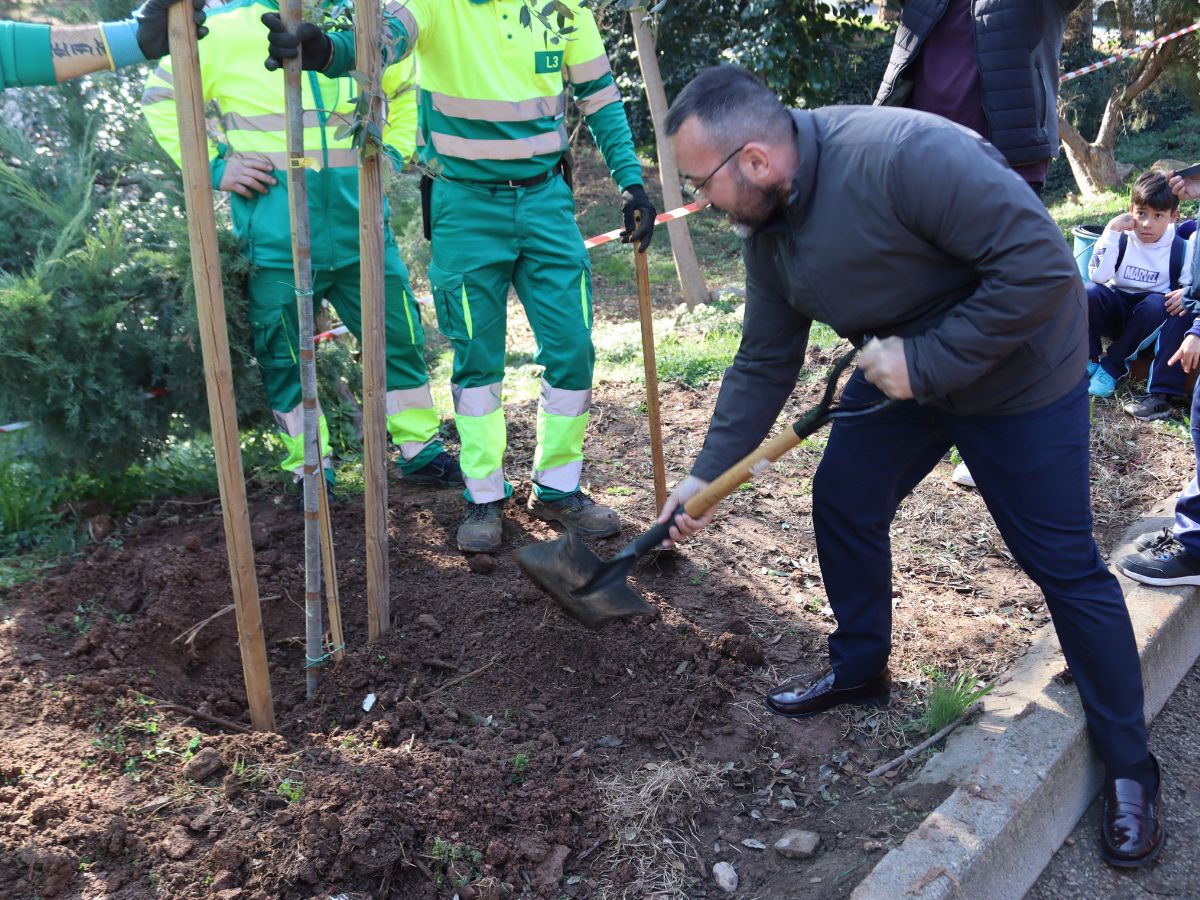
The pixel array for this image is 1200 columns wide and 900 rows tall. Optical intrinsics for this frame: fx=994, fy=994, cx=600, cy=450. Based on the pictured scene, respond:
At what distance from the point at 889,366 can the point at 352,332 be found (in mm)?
2810

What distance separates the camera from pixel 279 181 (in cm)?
411

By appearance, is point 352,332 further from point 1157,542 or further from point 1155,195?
point 1155,195

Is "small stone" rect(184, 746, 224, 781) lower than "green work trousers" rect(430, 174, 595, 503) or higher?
lower

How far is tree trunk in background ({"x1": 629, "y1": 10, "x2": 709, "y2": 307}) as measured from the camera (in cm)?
774

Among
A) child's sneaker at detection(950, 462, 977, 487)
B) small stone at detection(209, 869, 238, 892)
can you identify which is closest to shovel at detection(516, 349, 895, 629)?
small stone at detection(209, 869, 238, 892)

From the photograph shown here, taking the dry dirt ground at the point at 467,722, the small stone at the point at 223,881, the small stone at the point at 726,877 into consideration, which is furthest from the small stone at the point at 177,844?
the small stone at the point at 726,877

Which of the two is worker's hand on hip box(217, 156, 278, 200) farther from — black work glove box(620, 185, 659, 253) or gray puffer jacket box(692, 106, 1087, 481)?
gray puffer jacket box(692, 106, 1087, 481)

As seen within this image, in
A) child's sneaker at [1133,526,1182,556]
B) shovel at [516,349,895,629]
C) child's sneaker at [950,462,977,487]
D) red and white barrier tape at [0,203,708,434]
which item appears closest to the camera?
shovel at [516,349,895,629]

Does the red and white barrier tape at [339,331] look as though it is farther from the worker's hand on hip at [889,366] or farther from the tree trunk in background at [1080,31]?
the tree trunk in background at [1080,31]

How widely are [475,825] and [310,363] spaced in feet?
4.17

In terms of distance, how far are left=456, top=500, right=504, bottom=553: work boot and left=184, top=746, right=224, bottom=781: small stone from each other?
4.57ft

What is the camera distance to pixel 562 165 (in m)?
4.10

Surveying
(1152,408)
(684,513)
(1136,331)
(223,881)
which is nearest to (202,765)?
(223,881)

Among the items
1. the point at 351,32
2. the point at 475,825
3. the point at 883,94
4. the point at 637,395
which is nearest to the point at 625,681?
the point at 475,825
